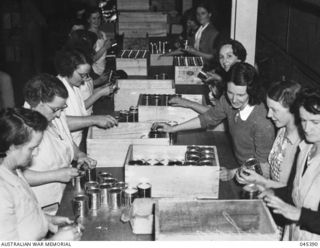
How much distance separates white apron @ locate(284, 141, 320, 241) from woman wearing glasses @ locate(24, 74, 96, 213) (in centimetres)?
130

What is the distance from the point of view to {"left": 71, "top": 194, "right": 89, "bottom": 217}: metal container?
2369mm

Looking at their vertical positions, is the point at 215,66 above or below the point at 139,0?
below

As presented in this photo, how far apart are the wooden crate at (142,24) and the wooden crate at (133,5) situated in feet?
4.62

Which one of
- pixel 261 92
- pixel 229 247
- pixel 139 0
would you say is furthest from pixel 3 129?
pixel 139 0

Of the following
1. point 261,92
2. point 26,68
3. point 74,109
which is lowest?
point 26,68

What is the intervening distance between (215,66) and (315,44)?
1185 mm

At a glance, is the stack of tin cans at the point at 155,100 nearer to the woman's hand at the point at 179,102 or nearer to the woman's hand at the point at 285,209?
the woman's hand at the point at 179,102

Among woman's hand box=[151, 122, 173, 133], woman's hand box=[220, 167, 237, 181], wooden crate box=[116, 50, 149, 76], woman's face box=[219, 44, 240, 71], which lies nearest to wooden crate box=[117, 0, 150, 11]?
wooden crate box=[116, 50, 149, 76]

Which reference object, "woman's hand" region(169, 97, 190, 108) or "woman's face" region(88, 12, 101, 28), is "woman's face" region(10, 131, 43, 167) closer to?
"woman's hand" region(169, 97, 190, 108)

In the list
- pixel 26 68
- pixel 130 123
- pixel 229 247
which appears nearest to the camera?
pixel 229 247

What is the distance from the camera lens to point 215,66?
514 centimetres

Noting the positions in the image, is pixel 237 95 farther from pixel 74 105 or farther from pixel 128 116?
pixel 74 105

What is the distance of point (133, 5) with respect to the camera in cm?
1059

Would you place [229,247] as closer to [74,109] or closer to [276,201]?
[276,201]
